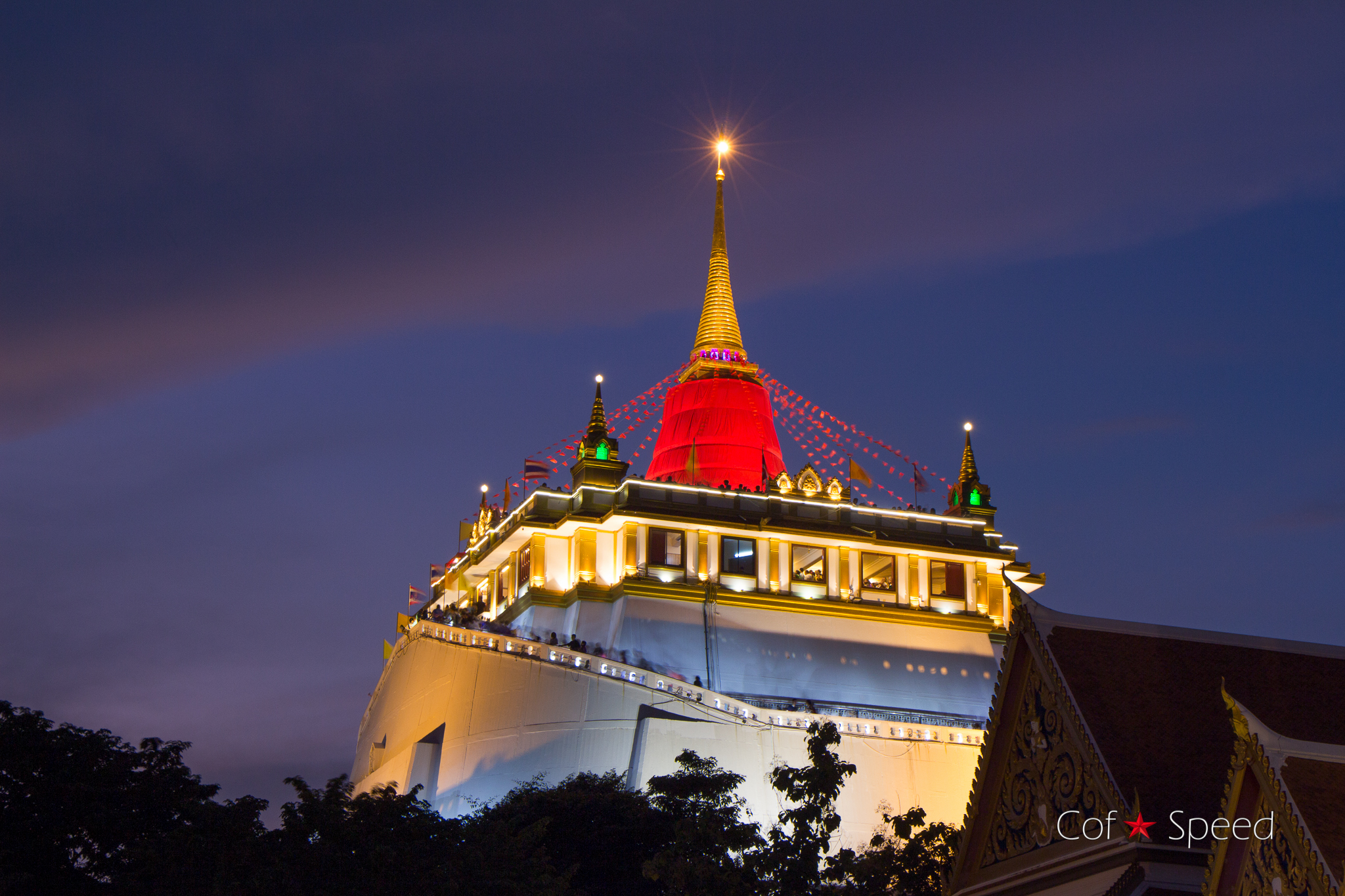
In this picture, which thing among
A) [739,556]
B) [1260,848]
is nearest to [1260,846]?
[1260,848]

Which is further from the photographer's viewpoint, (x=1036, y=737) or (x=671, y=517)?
(x=671, y=517)

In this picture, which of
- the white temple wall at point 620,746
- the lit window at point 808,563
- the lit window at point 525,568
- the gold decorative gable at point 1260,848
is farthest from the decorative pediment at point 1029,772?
the lit window at point 525,568

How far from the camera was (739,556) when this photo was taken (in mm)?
57031

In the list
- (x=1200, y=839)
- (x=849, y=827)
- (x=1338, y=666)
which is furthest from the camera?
(x=849, y=827)

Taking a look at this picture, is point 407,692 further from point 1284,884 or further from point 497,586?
point 1284,884

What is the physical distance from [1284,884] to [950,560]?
49030 mm

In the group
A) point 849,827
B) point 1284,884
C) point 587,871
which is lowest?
point 1284,884

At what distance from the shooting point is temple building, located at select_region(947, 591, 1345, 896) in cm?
1343

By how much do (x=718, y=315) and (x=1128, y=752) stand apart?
177ft

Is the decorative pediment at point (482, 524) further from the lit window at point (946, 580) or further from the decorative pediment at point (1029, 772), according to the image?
the decorative pediment at point (1029, 772)

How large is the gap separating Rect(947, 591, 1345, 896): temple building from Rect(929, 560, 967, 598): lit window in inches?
1746

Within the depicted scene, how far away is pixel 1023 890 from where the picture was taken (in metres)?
14.9

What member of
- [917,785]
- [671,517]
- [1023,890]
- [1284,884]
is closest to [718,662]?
[671,517]

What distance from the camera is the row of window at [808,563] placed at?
185ft
